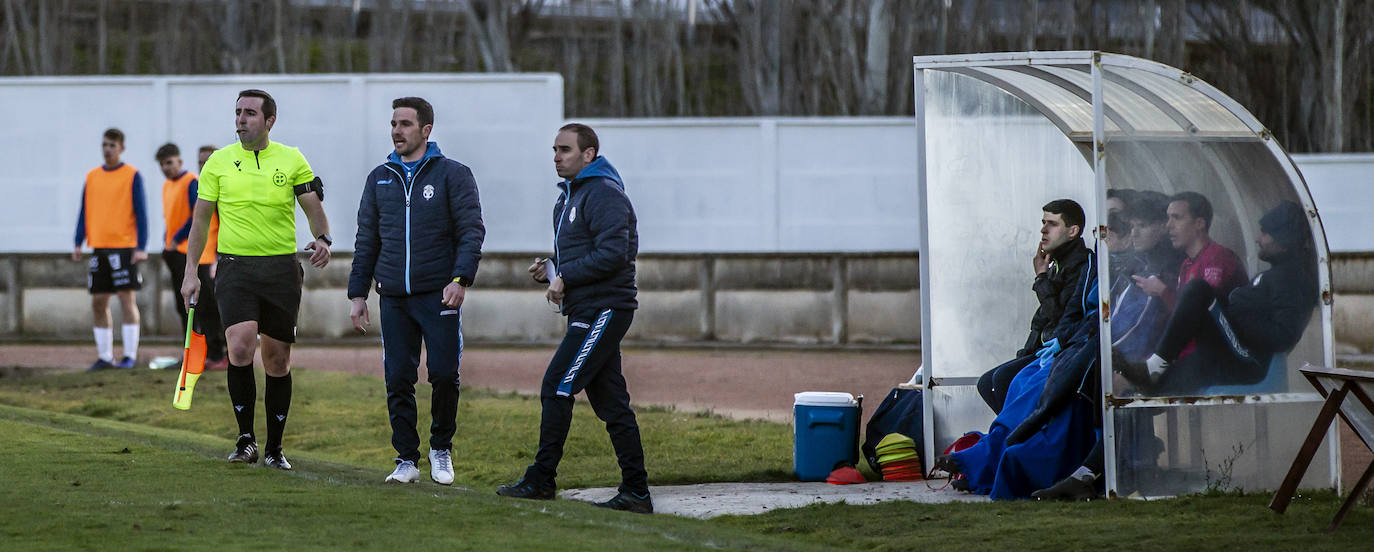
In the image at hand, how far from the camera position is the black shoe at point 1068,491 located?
7762 millimetres

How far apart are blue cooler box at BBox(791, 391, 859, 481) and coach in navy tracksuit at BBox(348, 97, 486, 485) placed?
185 centimetres

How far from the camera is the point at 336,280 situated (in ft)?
63.7

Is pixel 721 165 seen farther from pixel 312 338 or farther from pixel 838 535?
pixel 838 535

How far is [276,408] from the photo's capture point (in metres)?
8.72

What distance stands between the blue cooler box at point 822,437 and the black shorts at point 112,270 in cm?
751

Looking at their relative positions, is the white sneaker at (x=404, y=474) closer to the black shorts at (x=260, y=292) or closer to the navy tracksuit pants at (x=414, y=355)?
the navy tracksuit pants at (x=414, y=355)

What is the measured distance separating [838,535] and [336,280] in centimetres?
1323

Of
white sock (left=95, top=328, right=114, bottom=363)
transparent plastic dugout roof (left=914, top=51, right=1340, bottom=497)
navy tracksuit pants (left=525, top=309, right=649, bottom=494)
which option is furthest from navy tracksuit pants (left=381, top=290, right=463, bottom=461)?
white sock (left=95, top=328, right=114, bottom=363)

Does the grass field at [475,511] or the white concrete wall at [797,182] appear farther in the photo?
the white concrete wall at [797,182]

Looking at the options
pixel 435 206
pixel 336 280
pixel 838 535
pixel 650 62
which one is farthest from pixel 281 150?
pixel 650 62

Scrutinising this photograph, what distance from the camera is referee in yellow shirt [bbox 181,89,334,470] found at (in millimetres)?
8430

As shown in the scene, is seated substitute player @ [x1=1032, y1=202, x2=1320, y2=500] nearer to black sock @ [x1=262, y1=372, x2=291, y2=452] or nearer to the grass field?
the grass field

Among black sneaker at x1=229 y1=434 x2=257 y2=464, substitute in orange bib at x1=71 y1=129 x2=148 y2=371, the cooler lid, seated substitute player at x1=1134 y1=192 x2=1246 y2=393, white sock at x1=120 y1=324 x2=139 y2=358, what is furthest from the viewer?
white sock at x1=120 y1=324 x2=139 y2=358

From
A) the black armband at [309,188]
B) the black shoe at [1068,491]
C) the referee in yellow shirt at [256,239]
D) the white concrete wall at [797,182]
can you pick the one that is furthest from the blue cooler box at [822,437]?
the white concrete wall at [797,182]
